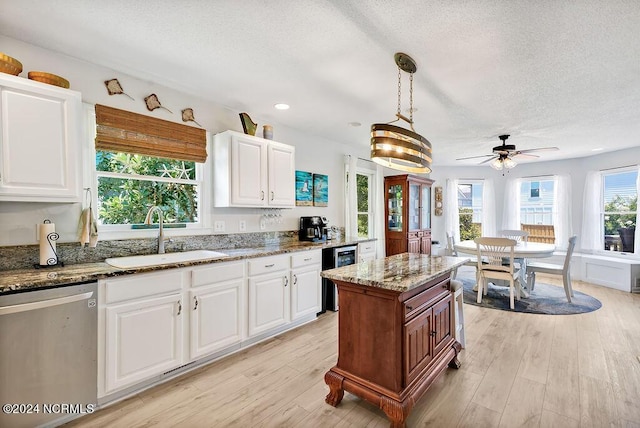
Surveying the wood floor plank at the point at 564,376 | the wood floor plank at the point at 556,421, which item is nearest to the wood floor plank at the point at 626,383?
the wood floor plank at the point at 564,376

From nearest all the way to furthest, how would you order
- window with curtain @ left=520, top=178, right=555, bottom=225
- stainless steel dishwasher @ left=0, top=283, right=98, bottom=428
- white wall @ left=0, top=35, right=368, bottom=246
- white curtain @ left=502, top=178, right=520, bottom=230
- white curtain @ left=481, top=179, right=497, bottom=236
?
stainless steel dishwasher @ left=0, top=283, right=98, bottom=428 < white wall @ left=0, top=35, right=368, bottom=246 < window with curtain @ left=520, top=178, right=555, bottom=225 < white curtain @ left=502, top=178, right=520, bottom=230 < white curtain @ left=481, top=179, right=497, bottom=236

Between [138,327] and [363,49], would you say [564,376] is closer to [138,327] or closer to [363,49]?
[363,49]

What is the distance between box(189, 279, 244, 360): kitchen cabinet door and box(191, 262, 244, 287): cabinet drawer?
49mm

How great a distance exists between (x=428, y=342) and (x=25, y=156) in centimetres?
291

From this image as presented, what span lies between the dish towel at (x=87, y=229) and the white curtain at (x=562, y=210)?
768 centimetres

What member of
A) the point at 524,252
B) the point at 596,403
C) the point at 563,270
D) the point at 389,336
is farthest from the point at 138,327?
the point at 563,270

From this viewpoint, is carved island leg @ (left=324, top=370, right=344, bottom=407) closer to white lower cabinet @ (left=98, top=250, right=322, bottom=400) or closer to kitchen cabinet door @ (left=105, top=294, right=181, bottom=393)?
white lower cabinet @ (left=98, top=250, right=322, bottom=400)

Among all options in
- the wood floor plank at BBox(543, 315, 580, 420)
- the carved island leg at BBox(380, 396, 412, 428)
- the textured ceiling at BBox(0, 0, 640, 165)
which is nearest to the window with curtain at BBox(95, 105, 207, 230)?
the textured ceiling at BBox(0, 0, 640, 165)

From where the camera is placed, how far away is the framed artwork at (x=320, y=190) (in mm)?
4381

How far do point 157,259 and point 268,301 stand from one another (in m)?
1.08

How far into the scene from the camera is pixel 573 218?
239 inches

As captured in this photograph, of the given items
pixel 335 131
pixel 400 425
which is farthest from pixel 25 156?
pixel 335 131

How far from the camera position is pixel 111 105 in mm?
2484

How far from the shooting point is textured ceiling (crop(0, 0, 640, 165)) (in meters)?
1.71
